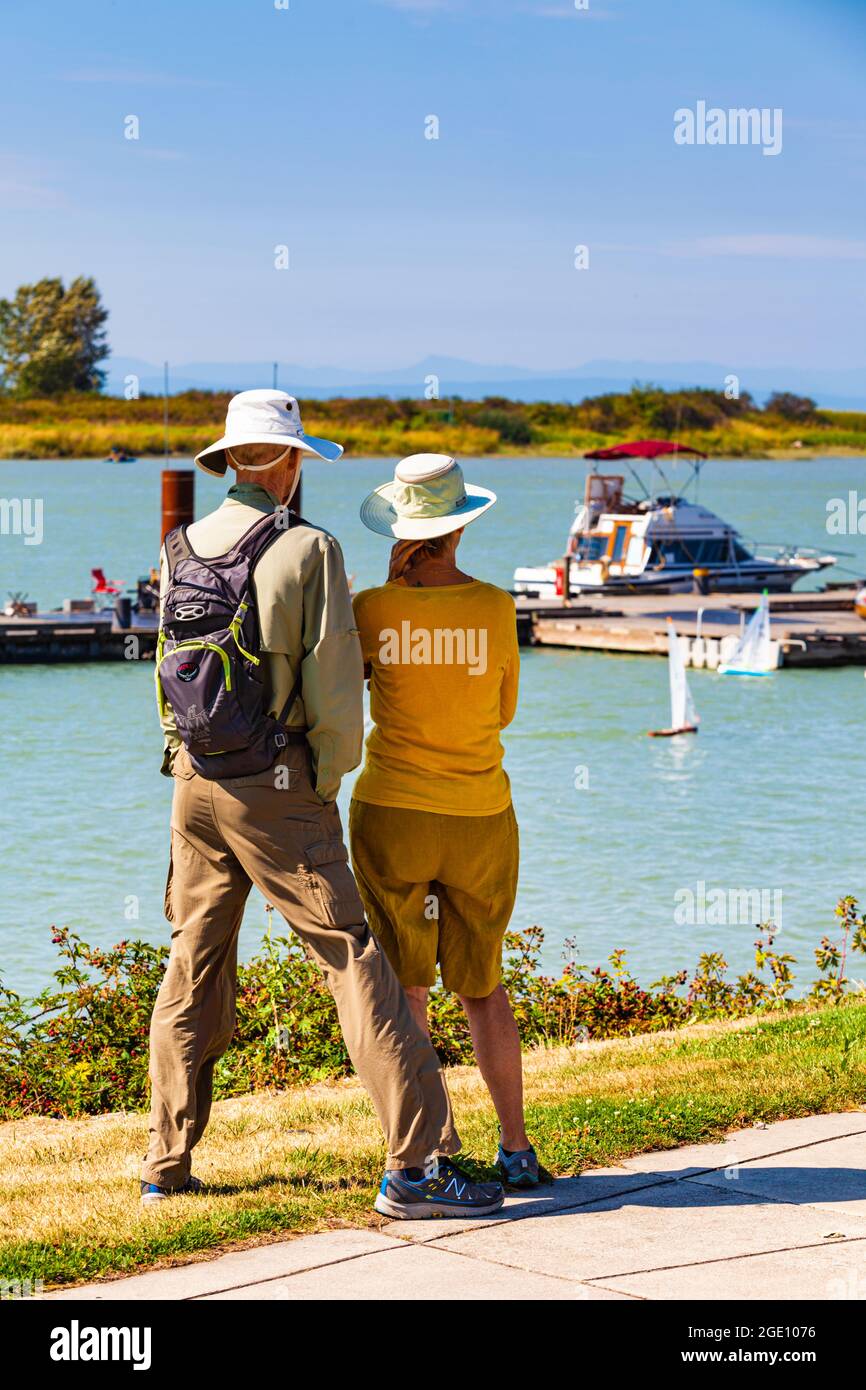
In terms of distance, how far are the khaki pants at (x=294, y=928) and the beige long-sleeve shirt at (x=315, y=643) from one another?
0.10 meters

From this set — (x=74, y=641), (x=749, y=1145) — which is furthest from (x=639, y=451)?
(x=749, y=1145)

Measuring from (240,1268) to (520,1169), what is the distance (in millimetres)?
1025

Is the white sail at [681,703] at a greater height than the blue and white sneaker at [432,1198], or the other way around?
the blue and white sneaker at [432,1198]

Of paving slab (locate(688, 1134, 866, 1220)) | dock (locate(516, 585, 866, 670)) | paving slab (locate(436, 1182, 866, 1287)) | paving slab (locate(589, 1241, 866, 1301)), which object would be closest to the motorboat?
dock (locate(516, 585, 866, 670))

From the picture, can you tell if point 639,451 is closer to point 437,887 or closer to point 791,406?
point 437,887

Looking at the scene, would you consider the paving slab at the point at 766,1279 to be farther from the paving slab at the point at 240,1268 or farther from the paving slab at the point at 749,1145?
the paving slab at the point at 749,1145

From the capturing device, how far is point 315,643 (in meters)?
4.84

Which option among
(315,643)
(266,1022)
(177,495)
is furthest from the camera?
(177,495)

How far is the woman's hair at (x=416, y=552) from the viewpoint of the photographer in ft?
17.0

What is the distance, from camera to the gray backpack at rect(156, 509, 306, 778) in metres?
4.80

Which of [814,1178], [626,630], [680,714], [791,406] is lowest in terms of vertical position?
[680,714]

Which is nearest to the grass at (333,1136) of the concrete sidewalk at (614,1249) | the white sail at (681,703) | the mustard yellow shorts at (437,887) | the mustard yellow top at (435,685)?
the concrete sidewalk at (614,1249)

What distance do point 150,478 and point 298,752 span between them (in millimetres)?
153090
